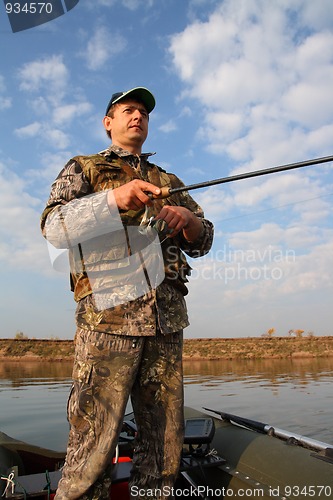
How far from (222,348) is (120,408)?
86.9 feet

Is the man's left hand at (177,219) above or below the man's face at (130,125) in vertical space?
below

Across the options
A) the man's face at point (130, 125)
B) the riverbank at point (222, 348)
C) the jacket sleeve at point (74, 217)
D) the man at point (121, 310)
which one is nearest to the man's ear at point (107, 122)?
the man's face at point (130, 125)

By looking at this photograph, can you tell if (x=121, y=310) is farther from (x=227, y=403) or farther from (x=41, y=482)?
(x=227, y=403)

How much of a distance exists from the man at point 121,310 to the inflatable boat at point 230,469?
1.30 feet

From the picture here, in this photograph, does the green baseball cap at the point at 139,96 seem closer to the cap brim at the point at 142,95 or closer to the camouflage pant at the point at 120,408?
the cap brim at the point at 142,95

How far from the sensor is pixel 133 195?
206 centimetres

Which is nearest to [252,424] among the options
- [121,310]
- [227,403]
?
[121,310]

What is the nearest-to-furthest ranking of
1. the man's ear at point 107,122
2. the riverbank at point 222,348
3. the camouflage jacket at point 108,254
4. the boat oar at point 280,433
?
the camouflage jacket at point 108,254 → the man's ear at point 107,122 → the boat oar at point 280,433 → the riverbank at point 222,348

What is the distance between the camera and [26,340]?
87.0 feet

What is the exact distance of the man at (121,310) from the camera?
2.12 meters

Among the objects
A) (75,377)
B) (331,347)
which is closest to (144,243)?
(75,377)

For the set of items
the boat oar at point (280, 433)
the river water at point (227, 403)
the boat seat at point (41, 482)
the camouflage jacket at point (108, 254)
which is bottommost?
the river water at point (227, 403)

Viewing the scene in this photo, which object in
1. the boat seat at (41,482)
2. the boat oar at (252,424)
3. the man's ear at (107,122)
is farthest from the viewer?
the boat oar at (252,424)

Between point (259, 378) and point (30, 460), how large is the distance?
43.2 ft
